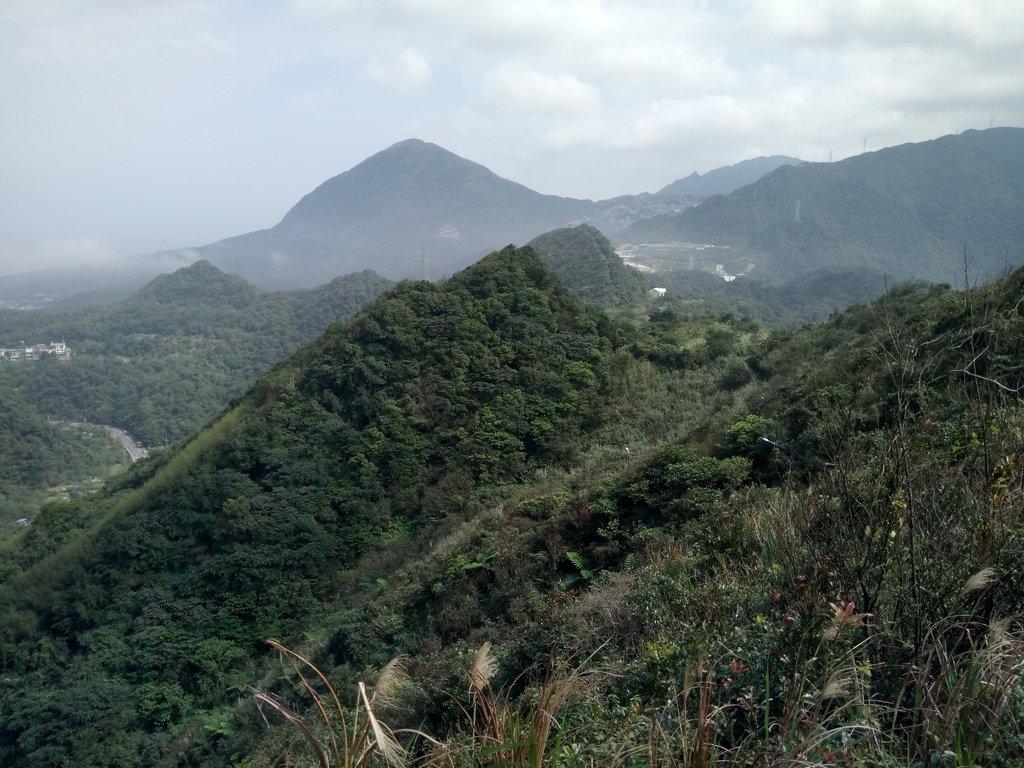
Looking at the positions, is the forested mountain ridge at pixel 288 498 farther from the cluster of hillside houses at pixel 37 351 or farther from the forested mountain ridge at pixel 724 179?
the forested mountain ridge at pixel 724 179

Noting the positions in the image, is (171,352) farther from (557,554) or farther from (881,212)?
(881,212)

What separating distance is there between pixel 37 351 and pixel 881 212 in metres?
96.7

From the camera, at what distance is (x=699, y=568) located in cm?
508

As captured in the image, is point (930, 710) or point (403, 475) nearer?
point (930, 710)

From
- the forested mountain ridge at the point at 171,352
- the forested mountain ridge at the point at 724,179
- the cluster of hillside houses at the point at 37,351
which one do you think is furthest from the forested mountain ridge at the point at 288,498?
the forested mountain ridge at the point at 724,179

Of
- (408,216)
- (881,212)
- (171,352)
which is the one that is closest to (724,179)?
(408,216)

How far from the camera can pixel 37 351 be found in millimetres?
69375

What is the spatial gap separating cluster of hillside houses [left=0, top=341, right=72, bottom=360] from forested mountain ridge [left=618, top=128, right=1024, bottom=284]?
69.6 meters

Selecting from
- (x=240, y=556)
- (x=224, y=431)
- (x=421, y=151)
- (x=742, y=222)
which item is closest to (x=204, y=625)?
(x=240, y=556)

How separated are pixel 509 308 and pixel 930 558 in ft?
56.8

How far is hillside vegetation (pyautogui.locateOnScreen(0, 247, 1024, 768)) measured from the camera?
7.40 ft

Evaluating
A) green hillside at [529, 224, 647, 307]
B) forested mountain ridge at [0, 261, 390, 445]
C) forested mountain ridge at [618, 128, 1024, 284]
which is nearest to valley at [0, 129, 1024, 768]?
green hillside at [529, 224, 647, 307]

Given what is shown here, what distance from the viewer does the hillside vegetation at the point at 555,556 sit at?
7.40 ft

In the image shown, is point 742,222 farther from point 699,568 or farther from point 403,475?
point 699,568
